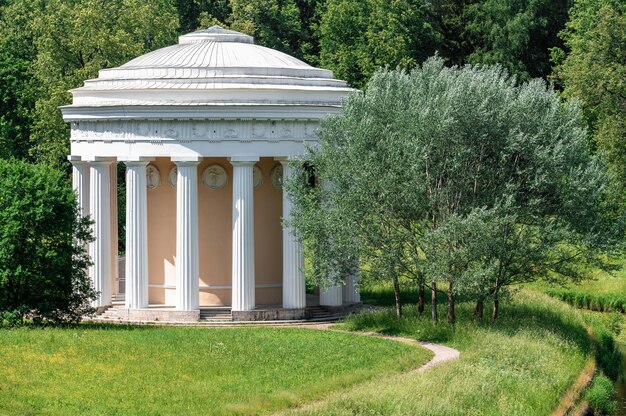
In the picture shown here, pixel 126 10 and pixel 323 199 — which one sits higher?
pixel 126 10

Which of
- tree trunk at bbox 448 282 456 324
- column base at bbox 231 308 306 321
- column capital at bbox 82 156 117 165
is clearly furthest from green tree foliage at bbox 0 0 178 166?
tree trunk at bbox 448 282 456 324

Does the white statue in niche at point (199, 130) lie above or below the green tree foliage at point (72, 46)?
below

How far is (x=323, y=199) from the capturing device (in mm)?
45812

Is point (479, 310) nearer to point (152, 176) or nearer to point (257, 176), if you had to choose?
point (257, 176)

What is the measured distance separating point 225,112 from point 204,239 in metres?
4.71

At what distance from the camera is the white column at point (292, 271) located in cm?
4741

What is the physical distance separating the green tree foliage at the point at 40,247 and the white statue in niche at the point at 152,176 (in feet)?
16.0

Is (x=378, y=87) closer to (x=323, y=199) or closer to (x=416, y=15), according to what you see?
(x=323, y=199)

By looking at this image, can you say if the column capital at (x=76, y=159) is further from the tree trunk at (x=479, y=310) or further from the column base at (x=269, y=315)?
the tree trunk at (x=479, y=310)

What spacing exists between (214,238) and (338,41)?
1510 inches

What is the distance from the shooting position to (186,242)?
46.8 metres

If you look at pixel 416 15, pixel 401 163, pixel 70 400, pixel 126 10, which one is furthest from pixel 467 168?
pixel 416 15

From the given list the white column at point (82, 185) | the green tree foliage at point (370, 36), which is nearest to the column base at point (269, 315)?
the white column at point (82, 185)

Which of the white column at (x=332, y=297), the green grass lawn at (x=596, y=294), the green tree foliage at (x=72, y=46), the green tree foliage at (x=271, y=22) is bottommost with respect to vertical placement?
the green grass lawn at (x=596, y=294)
